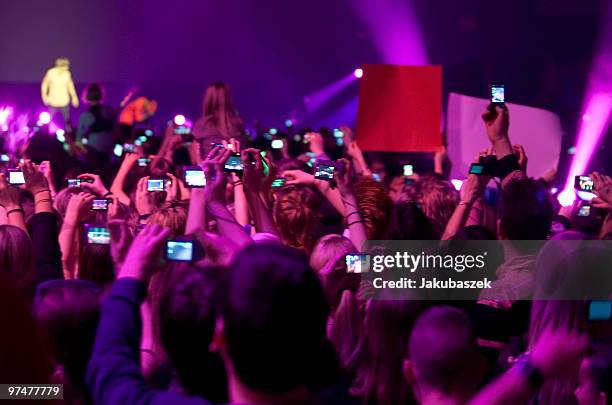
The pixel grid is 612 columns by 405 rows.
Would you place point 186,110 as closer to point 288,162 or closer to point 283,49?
point 283,49

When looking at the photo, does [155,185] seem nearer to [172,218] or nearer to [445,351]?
[172,218]

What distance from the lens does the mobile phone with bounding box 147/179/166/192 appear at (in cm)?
420

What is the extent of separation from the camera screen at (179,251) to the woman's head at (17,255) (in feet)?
2.86

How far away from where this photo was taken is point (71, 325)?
7.04 feet

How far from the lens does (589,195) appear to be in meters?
4.46

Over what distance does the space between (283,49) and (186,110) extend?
1.70m

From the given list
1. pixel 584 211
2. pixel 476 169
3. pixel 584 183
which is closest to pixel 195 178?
pixel 476 169

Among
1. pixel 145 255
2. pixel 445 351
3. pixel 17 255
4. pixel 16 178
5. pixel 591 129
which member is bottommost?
pixel 445 351

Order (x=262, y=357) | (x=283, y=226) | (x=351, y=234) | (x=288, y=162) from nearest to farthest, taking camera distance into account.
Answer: (x=262, y=357) < (x=351, y=234) < (x=283, y=226) < (x=288, y=162)

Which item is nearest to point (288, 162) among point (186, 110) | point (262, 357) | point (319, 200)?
point (319, 200)

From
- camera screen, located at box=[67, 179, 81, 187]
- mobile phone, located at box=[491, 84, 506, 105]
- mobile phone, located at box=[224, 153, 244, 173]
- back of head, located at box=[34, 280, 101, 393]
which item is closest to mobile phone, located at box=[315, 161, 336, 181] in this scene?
mobile phone, located at box=[224, 153, 244, 173]

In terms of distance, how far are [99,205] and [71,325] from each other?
1.67 metres

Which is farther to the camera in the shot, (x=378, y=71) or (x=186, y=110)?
(x=186, y=110)

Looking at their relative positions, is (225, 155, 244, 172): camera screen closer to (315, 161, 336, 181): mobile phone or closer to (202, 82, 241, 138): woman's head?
(315, 161, 336, 181): mobile phone
